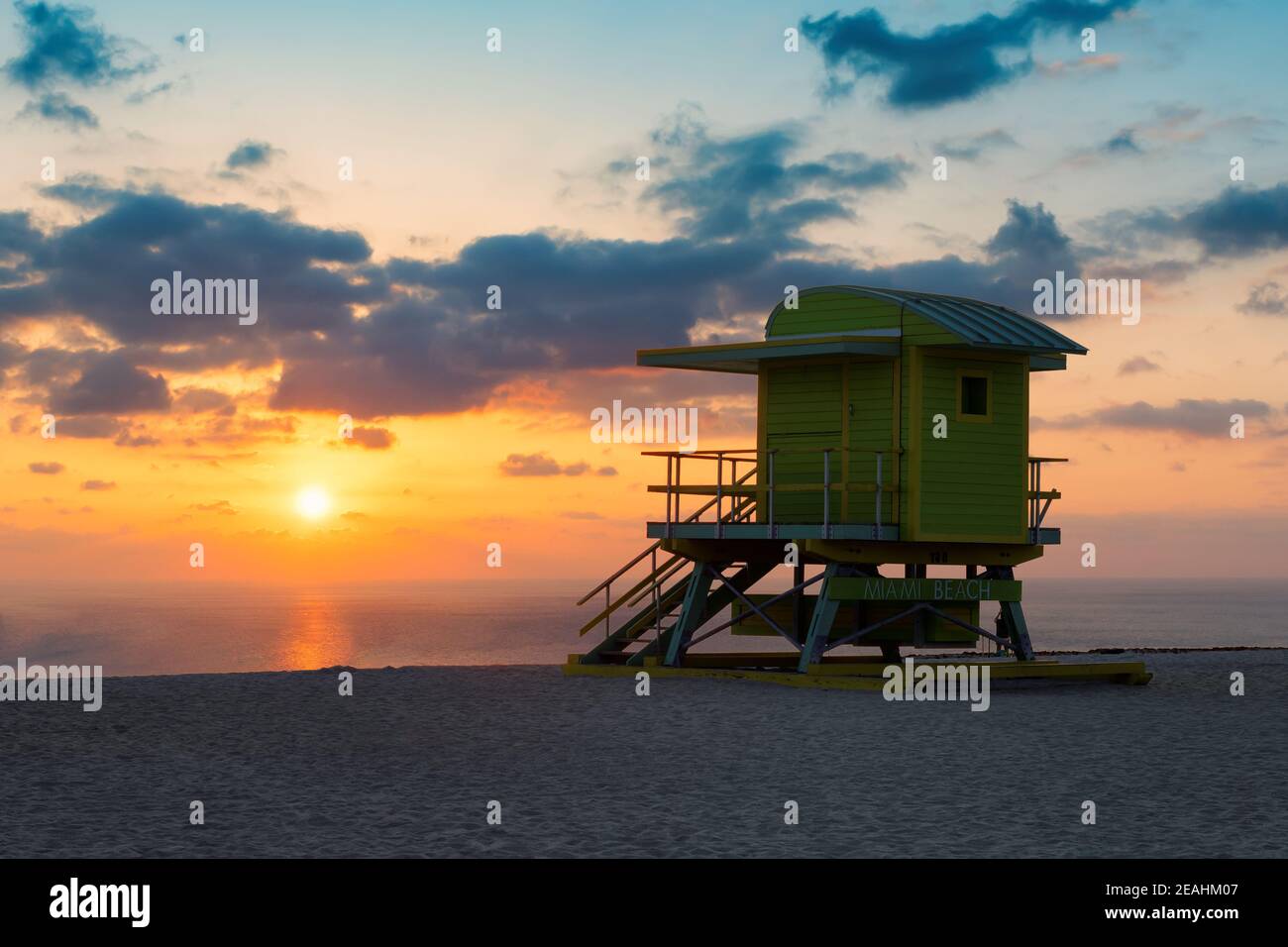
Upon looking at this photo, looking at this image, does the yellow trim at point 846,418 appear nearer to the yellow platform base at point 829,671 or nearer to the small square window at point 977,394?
the small square window at point 977,394

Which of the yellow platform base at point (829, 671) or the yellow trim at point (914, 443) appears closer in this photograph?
the yellow platform base at point (829, 671)

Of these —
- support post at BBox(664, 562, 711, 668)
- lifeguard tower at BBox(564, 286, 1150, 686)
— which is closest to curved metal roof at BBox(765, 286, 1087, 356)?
lifeguard tower at BBox(564, 286, 1150, 686)

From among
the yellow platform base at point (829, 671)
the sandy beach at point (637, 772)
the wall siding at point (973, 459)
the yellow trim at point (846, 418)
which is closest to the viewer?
the sandy beach at point (637, 772)

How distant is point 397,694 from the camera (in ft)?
77.0

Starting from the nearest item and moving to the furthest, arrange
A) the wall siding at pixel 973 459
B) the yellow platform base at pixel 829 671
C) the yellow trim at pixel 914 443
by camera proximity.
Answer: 1. the yellow platform base at pixel 829 671
2. the yellow trim at pixel 914 443
3. the wall siding at pixel 973 459

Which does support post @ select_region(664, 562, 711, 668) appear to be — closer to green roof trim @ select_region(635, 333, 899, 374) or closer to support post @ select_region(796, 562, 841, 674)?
support post @ select_region(796, 562, 841, 674)

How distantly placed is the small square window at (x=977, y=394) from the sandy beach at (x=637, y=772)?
4379 mm

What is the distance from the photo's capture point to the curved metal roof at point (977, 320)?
24.7 metres

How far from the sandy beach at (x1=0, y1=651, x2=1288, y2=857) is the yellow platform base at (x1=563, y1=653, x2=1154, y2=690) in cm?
83

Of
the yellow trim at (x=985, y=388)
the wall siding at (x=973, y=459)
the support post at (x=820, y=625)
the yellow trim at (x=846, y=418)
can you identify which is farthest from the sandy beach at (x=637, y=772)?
the yellow trim at (x=985, y=388)

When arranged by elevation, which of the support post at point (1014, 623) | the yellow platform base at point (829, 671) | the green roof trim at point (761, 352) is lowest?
the yellow platform base at point (829, 671)

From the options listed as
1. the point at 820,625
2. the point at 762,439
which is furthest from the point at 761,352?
the point at 820,625

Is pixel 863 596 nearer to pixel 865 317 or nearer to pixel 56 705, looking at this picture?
pixel 865 317
